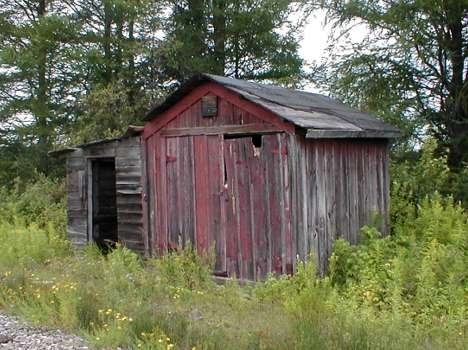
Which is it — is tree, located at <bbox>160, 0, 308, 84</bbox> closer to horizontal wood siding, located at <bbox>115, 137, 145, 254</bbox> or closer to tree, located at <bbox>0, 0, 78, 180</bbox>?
tree, located at <bbox>0, 0, 78, 180</bbox>

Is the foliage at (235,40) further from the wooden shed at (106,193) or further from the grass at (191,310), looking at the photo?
the grass at (191,310)

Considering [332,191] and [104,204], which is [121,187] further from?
[332,191]

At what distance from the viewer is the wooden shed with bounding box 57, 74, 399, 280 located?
27.3 feet

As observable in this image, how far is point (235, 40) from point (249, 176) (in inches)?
486

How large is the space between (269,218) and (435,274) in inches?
98.5

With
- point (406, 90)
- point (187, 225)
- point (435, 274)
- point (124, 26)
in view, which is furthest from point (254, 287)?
point (124, 26)

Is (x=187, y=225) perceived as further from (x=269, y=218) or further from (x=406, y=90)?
(x=406, y=90)

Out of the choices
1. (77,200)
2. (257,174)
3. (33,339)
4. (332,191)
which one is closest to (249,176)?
(257,174)

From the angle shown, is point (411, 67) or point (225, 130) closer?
point (225, 130)

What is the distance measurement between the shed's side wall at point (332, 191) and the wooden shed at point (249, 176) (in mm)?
17

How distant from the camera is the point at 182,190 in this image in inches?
385

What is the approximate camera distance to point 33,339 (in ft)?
18.2

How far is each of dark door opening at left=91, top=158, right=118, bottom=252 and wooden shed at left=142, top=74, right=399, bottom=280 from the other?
195cm

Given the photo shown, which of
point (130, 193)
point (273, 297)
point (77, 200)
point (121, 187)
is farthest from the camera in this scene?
point (77, 200)
